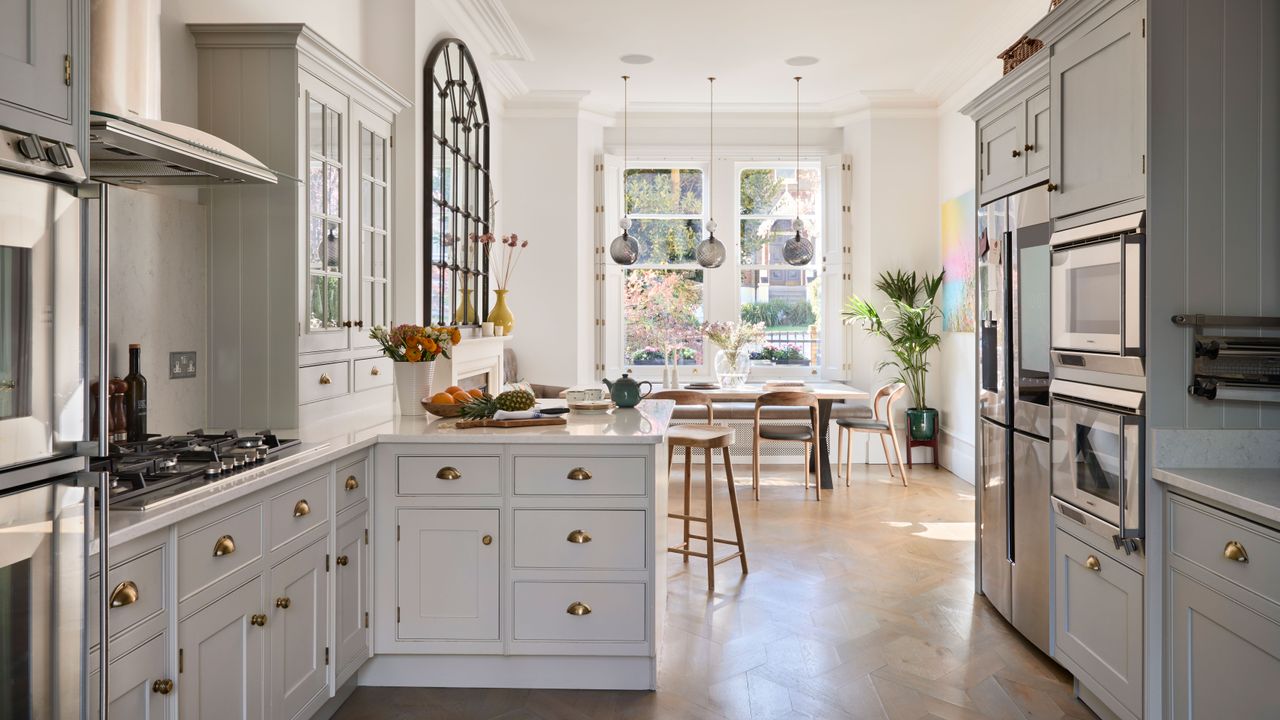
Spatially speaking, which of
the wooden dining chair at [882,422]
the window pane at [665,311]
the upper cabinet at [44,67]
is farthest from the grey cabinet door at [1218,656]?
the window pane at [665,311]

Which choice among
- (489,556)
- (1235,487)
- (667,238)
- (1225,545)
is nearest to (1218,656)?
(1225,545)

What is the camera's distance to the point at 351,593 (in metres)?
2.92

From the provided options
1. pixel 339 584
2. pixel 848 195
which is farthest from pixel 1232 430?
pixel 848 195

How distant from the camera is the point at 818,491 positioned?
683 cm

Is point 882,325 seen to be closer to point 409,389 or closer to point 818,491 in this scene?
point 818,491

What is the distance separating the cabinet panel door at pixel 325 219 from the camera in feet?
10.8

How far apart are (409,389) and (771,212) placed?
5753 millimetres

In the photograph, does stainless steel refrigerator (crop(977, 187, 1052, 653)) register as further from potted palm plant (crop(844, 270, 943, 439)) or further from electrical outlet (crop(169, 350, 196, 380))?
potted palm plant (crop(844, 270, 943, 439))

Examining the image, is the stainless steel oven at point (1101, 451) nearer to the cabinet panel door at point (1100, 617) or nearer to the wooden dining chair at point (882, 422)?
the cabinet panel door at point (1100, 617)

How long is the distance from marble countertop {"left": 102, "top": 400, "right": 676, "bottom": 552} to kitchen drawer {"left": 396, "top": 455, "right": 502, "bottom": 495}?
0.07 metres

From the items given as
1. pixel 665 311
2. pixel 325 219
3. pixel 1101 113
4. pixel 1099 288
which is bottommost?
pixel 1099 288

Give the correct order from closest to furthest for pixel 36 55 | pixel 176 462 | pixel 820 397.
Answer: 1. pixel 36 55
2. pixel 176 462
3. pixel 820 397

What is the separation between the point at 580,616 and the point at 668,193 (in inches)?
247

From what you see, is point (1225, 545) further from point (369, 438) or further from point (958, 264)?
point (958, 264)
